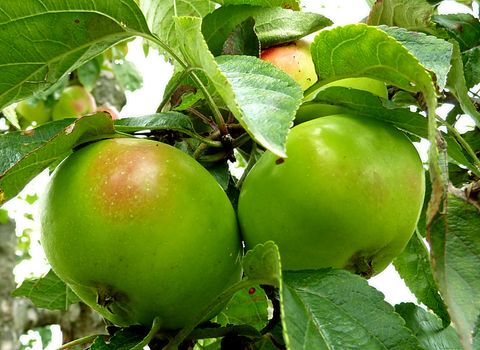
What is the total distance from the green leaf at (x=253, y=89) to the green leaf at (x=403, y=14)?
0.96 feet

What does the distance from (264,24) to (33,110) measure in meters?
1.71

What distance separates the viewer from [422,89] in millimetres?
512

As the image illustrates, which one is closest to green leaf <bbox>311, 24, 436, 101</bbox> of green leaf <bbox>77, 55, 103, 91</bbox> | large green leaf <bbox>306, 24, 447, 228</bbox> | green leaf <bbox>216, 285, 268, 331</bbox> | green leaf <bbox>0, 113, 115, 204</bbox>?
large green leaf <bbox>306, 24, 447, 228</bbox>

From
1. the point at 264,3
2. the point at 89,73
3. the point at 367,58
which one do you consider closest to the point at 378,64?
the point at 367,58

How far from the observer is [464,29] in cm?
86

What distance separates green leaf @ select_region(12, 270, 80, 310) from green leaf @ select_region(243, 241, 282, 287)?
1.27 ft

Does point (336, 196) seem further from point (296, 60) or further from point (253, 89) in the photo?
point (296, 60)

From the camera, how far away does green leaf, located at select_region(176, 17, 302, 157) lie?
1.44 ft

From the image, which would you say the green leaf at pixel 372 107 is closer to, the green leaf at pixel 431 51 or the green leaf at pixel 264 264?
the green leaf at pixel 431 51

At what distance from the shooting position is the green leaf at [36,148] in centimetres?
58

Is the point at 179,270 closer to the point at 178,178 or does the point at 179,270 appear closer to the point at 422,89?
the point at 178,178

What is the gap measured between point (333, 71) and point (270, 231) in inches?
6.4

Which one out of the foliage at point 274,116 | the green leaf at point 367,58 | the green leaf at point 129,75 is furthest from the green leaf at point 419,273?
the green leaf at point 129,75

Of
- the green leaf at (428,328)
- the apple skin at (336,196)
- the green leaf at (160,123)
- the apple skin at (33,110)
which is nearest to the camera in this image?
the apple skin at (336,196)
